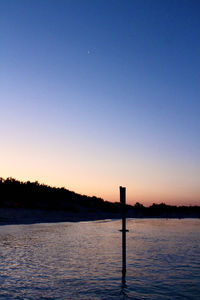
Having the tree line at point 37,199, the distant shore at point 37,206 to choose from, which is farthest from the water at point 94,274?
the tree line at point 37,199

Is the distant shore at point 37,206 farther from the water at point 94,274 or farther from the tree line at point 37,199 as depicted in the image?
the water at point 94,274

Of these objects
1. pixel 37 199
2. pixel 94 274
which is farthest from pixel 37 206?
pixel 94 274

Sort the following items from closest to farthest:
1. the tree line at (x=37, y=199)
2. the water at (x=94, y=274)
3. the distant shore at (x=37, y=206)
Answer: the water at (x=94, y=274), the distant shore at (x=37, y=206), the tree line at (x=37, y=199)

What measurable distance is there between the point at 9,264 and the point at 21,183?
72559mm

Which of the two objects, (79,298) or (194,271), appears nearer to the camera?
(79,298)

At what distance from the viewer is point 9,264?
51.0ft

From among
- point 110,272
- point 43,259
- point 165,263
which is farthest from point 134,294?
point 43,259

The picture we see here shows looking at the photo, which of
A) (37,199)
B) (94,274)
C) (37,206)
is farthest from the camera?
(37,199)

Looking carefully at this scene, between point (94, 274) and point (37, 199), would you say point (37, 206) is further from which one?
point (94, 274)

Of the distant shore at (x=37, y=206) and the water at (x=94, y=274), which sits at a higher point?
the distant shore at (x=37, y=206)

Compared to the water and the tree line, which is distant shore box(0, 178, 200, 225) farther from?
the water

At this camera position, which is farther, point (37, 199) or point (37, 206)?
point (37, 199)

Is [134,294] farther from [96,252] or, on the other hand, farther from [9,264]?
[96,252]

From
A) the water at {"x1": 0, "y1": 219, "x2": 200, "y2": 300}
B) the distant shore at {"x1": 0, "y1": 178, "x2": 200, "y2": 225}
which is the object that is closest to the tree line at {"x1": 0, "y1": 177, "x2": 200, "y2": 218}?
the distant shore at {"x1": 0, "y1": 178, "x2": 200, "y2": 225}
